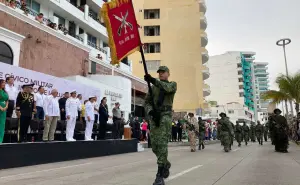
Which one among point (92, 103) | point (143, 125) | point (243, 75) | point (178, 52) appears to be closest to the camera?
point (92, 103)

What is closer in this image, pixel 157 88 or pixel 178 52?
pixel 157 88

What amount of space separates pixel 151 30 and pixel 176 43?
4636 mm

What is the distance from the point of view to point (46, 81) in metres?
14.0

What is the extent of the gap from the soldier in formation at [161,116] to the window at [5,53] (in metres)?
12.4

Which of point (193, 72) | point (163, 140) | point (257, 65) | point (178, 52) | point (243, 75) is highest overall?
point (257, 65)

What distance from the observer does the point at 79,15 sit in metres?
26.4

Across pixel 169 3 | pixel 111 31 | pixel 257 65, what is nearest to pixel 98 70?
pixel 111 31

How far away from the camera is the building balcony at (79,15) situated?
23812mm

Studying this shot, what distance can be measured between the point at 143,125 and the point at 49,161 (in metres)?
12.0

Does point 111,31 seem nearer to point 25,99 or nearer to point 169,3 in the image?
point 25,99

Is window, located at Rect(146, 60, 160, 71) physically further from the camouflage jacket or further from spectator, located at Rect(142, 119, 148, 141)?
the camouflage jacket

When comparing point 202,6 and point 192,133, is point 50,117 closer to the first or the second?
point 192,133

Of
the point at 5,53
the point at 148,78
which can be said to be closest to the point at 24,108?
the point at 148,78

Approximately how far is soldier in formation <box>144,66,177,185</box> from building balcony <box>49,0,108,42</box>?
19511mm
